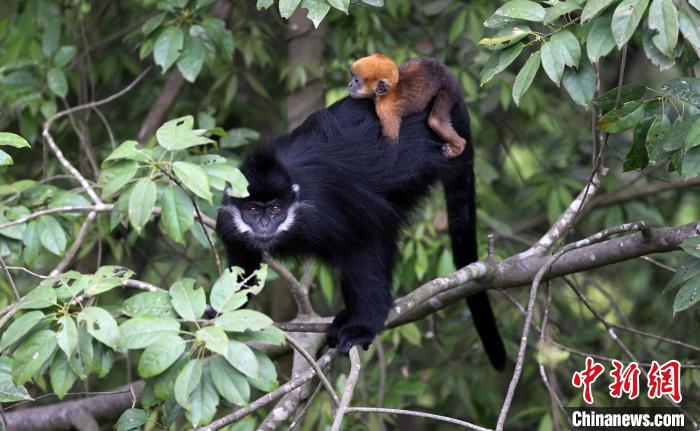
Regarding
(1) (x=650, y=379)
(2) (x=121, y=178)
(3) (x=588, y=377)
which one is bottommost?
(3) (x=588, y=377)

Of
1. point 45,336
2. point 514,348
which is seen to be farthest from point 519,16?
point 514,348

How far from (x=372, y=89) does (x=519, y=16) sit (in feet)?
3.46

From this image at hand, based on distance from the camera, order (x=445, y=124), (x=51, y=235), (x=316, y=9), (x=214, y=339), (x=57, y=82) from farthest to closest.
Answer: (x=57, y=82), (x=445, y=124), (x=51, y=235), (x=316, y=9), (x=214, y=339)

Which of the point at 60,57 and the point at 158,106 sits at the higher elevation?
the point at 60,57

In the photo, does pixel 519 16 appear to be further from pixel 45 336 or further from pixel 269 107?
pixel 269 107

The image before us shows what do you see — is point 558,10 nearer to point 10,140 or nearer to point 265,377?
point 265,377

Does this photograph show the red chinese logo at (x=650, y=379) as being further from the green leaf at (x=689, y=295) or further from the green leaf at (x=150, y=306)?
the green leaf at (x=150, y=306)

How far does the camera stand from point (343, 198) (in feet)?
11.6

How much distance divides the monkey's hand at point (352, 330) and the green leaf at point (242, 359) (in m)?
1.33

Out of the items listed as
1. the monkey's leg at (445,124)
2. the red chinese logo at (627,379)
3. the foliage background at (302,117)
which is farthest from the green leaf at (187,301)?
the red chinese logo at (627,379)

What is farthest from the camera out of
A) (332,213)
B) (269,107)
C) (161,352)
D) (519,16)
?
(269,107)

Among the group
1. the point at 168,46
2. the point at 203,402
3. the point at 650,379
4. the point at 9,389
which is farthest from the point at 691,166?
the point at 168,46

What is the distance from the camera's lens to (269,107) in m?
5.57

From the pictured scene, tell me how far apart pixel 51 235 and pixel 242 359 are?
59.2 inches
